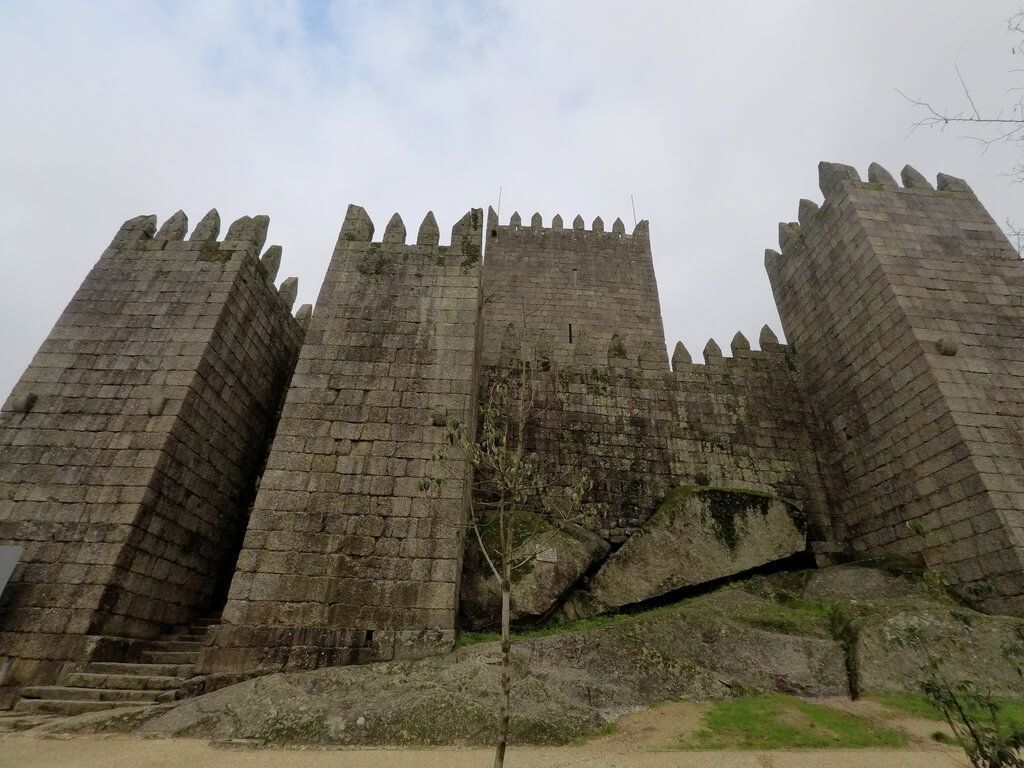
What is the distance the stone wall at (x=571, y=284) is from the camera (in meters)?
20.0

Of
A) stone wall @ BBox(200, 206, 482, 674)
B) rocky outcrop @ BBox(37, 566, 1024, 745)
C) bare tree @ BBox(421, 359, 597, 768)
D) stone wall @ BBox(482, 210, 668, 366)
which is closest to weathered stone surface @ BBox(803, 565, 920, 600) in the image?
rocky outcrop @ BBox(37, 566, 1024, 745)

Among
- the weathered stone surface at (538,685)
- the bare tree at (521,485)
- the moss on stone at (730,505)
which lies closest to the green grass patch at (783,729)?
the weathered stone surface at (538,685)

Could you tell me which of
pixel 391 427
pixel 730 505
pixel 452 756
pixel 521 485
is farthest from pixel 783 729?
pixel 391 427

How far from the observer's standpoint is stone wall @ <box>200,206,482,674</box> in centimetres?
720

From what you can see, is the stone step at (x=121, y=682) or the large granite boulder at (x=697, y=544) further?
the large granite boulder at (x=697, y=544)

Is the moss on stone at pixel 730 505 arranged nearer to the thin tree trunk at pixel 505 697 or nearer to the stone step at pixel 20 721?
the thin tree trunk at pixel 505 697

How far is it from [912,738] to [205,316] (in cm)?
1192

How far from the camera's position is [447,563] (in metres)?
7.75

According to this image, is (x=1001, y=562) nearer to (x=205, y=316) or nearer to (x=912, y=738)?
(x=912, y=738)

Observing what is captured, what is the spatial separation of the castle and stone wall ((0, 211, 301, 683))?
0.04m

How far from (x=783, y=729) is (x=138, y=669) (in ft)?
26.9

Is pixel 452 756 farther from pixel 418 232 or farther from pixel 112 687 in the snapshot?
pixel 418 232

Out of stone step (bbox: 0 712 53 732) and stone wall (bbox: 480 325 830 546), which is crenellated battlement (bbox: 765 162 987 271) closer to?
stone wall (bbox: 480 325 830 546)

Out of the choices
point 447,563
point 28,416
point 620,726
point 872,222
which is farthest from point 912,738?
point 28,416
